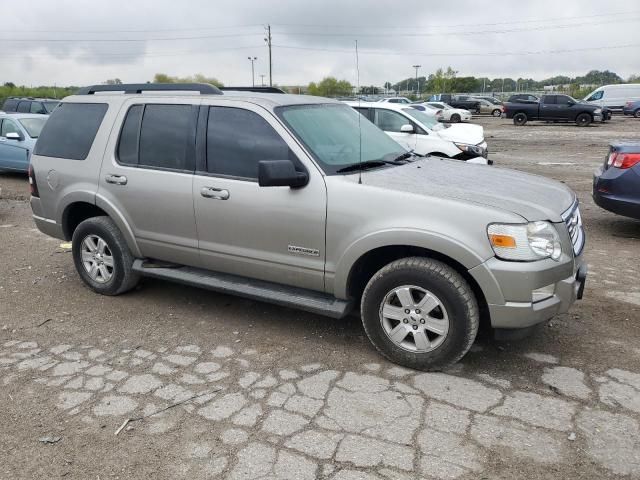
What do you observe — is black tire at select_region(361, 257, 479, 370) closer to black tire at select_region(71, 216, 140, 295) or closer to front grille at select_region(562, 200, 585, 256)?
front grille at select_region(562, 200, 585, 256)

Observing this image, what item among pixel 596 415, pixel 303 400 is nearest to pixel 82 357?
pixel 303 400

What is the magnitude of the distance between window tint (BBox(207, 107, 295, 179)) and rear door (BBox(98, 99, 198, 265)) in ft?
0.68

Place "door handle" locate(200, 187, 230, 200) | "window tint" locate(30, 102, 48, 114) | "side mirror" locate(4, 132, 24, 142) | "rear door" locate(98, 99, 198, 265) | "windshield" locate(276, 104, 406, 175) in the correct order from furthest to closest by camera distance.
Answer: "window tint" locate(30, 102, 48, 114) < "side mirror" locate(4, 132, 24, 142) < "rear door" locate(98, 99, 198, 265) < "door handle" locate(200, 187, 230, 200) < "windshield" locate(276, 104, 406, 175)

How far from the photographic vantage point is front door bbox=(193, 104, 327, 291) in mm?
3980

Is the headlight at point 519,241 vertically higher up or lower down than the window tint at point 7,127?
lower down

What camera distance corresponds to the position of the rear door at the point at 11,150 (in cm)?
1226

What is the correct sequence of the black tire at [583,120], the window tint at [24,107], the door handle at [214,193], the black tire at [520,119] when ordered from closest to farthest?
the door handle at [214,193] < the window tint at [24,107] < the black tire at [583,120] < the black tire at [520,119]

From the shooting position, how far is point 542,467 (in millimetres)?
2809

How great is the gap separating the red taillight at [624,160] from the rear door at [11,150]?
1119 centimetres

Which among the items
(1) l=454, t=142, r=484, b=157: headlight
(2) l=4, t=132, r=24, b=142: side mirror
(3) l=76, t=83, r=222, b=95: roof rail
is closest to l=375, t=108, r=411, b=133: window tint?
(1) l=454, t=142, r=484, b=157: headlight

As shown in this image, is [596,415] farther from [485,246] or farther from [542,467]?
[485,246]

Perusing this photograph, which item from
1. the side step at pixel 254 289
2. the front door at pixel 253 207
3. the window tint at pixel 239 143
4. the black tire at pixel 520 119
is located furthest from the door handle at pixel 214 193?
the black tire at pixel 520 119

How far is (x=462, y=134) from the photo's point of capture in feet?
35.6

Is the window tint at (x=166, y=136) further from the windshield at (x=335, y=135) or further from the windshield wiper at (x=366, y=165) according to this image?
the windshield wiper at (x=366, y=165)
